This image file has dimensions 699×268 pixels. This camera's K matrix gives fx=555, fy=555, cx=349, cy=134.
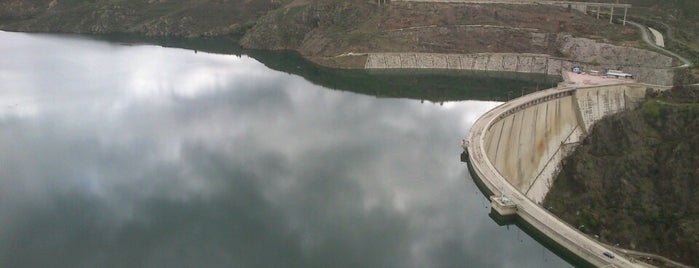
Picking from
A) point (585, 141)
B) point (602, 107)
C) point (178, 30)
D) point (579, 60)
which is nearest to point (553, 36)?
point (579, 60)

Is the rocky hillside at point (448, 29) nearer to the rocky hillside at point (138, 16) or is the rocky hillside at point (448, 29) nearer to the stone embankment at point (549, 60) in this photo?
the stone embankment at point (549, 60)

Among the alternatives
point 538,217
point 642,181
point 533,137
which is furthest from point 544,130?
→ point 538,217

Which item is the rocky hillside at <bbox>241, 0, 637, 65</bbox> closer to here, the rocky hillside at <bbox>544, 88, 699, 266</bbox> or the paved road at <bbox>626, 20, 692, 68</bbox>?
the paved road at <bbox>626, 20, 692, 68</bbox>

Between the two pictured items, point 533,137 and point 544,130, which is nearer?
point 533,137

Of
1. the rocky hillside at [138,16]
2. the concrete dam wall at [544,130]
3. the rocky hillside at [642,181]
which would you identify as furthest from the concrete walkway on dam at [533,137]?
the rocky hillside at [138,16]

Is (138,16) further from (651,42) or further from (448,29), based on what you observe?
(651,42)

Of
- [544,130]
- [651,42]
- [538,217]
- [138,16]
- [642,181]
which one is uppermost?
[651,42]

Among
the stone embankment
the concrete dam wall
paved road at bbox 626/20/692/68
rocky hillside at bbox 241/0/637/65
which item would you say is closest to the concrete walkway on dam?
the concrete dam wall

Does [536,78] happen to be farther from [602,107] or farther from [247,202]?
[247,202]
